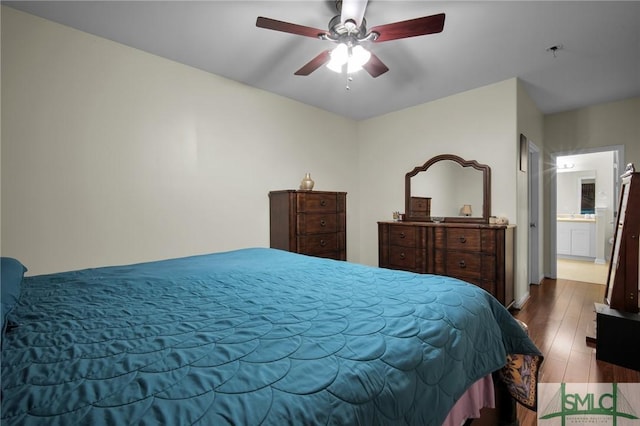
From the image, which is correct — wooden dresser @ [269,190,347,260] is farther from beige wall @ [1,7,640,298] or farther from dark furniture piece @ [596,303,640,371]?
dark furniture piece @ [596,303,640,371]

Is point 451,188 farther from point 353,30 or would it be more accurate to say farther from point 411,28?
point 353,30

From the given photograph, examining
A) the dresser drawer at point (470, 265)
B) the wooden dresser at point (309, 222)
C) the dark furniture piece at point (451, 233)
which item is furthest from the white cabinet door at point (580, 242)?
the wooden dresser at point (309, 222)

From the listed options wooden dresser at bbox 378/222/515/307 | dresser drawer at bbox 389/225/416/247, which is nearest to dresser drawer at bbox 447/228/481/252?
wooden dresser at bbox 378/222/515/307

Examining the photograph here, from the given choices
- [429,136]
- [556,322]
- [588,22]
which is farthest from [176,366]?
[429,136]

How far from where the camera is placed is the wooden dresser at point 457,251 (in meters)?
2.88

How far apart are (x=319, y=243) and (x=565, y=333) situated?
95.5 inches

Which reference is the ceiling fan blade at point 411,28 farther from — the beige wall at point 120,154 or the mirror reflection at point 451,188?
the mirror reflection at point 451,188

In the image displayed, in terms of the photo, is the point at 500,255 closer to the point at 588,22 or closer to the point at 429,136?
the point at 429,136

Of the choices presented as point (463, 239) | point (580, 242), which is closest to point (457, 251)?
point (463, 239)

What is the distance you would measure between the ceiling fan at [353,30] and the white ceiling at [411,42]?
240 mm

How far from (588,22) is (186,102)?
131 inches

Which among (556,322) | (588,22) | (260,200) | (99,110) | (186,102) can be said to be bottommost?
(556,322)

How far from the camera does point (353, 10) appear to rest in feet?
5.62

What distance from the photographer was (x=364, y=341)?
81 cm
